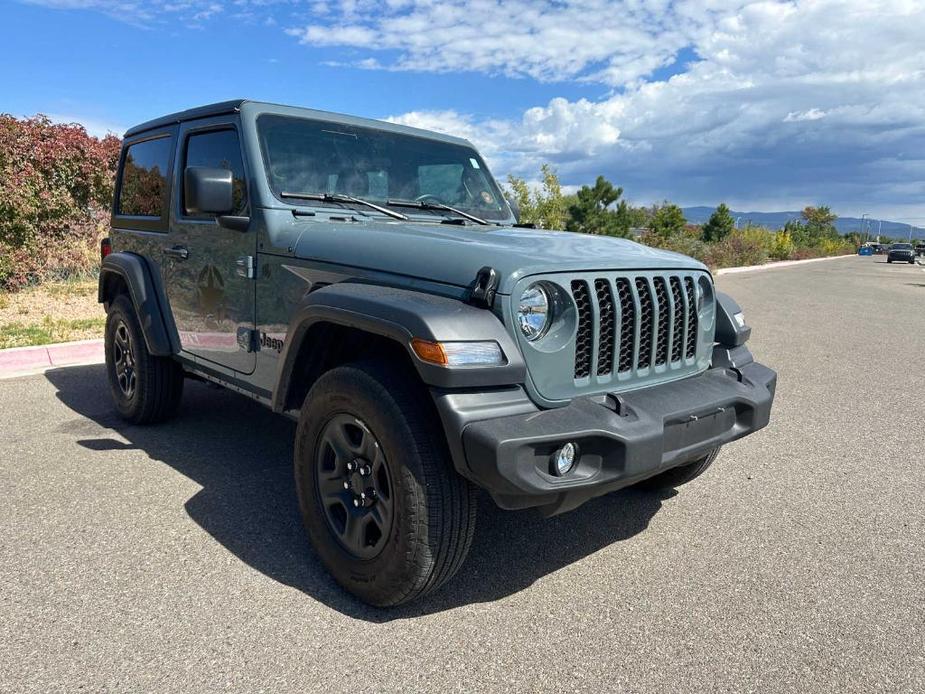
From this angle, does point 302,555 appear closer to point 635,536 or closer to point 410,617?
point 410,617

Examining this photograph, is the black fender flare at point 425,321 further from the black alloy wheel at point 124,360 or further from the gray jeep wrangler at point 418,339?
the black alloy wheel at point 124,360

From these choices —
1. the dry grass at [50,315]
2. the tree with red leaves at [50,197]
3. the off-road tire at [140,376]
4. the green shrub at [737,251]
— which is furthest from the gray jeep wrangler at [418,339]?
the green shrub at [737,251]

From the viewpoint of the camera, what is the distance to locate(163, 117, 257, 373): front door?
11.9 feet

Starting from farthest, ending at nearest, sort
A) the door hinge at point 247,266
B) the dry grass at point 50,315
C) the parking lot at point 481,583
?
the dry grass at point 50,315 → the door hinge at point 247,266 → the parking lot at point 481,583

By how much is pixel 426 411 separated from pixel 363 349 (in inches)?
22.7

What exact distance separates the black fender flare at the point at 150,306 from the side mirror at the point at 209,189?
1260 millimetres

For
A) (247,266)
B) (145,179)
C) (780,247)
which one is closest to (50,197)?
(145,179)

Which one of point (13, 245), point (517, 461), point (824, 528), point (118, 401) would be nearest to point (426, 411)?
point (517, 461)

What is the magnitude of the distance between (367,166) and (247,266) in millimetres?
839

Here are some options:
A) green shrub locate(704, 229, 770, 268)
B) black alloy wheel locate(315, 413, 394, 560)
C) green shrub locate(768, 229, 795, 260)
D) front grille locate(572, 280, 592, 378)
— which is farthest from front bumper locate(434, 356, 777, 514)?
green shrub locate(768, 229, 795, 260)

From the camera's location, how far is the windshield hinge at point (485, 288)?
251 cm

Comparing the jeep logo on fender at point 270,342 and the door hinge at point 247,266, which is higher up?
the door hinge at point 247,266

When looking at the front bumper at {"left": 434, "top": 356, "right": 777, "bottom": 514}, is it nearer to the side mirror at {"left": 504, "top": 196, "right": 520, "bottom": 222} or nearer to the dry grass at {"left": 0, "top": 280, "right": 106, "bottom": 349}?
the side mirror at {"left": 504, "top": 196, "right": 520, "bottom": 222}

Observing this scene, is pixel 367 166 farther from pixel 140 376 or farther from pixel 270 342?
pixel 140 376
